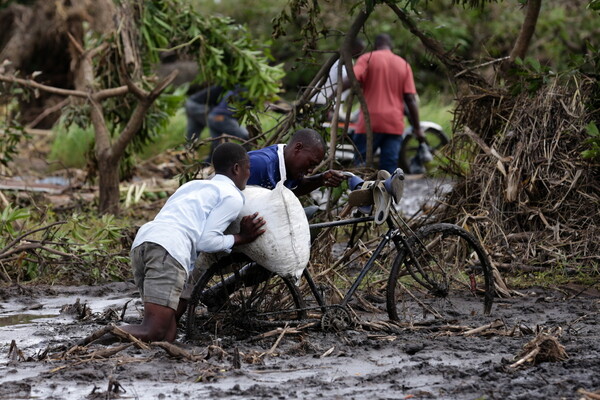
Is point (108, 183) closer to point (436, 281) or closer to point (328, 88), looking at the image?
point (328, 88)

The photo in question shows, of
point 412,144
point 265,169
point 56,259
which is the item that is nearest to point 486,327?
point 265,169

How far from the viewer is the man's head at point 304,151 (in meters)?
5.64

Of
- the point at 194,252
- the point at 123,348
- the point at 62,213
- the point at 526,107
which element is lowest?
the point at 62,213

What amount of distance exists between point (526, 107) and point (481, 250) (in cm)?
232

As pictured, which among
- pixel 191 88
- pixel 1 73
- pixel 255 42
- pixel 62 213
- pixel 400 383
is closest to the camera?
pixel 400 383

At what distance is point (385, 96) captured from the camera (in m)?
10.4

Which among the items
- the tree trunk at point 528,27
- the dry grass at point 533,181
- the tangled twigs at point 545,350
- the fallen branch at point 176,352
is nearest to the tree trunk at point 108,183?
the dry grass at point 533,181

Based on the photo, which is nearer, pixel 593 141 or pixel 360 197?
pixel 360 197

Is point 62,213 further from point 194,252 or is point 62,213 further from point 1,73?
point 194,252

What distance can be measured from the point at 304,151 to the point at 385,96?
16.2ft

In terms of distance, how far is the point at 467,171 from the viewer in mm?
8234

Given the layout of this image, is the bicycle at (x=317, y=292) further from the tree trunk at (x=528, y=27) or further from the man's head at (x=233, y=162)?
the tree trunk at (x=528, y=27)

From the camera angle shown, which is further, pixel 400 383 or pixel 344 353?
pixel 344 353

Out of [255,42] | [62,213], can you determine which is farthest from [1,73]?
[255,42]
